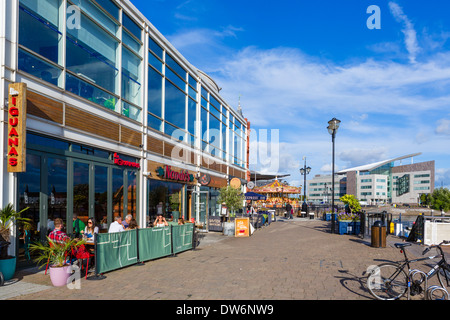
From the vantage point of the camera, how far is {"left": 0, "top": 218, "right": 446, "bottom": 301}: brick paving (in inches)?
295

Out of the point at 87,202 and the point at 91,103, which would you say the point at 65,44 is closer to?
the point at 91,103

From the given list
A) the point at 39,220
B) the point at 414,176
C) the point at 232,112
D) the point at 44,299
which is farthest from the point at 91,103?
the point at 414,176

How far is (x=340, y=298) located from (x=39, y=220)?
27.0 feet

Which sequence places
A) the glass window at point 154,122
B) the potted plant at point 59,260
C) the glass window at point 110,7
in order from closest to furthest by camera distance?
the potted plant at point 59,260
the glass window at point 110,7
the glass window at point 154,122

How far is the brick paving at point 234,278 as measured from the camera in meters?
7.49

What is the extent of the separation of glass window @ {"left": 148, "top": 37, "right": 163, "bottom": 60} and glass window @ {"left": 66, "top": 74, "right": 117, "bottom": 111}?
4.61 meters

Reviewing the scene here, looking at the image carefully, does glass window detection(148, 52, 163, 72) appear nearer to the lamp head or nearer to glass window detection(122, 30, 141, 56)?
glass window detection(122, 30, 141, 56)

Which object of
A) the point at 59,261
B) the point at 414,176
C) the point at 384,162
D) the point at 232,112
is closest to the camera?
the point at 59,261

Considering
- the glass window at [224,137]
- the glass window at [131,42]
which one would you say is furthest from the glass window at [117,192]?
the glass window at [224,137]

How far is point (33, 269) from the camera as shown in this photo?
388 inches

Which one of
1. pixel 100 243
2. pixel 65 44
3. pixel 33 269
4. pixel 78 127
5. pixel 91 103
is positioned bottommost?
pixel 33 269

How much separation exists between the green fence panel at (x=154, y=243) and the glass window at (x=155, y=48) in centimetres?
975

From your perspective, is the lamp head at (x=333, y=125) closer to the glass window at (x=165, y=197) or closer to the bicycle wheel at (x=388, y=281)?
the glass window at (x=165, y=197)

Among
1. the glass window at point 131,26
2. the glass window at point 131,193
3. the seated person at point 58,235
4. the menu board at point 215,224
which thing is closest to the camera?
the seated person at point 58,235
